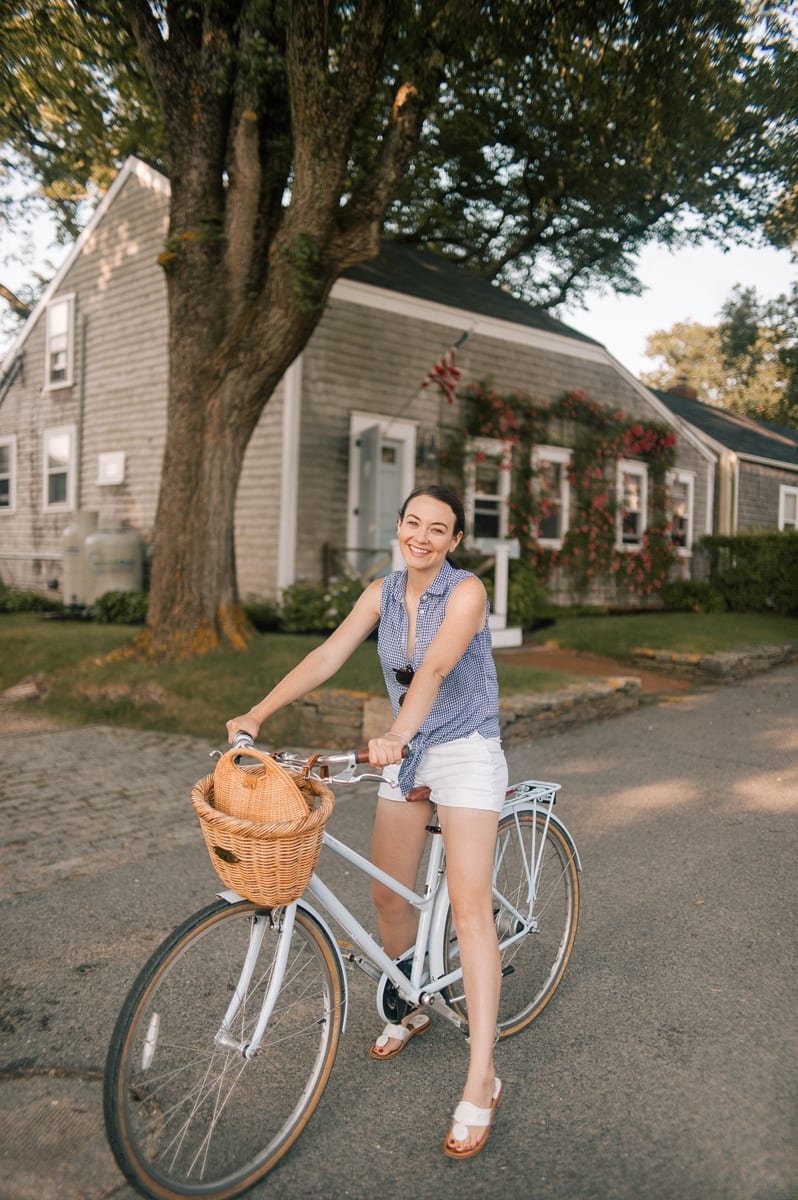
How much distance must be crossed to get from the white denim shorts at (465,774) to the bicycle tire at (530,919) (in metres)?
0.42

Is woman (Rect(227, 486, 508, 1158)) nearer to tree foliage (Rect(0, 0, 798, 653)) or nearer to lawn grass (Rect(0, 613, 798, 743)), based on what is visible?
lawn grass (Rect(0, 613, 798, 743))

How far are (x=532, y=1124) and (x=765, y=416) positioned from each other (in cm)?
5499

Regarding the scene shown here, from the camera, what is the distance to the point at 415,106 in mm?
9297

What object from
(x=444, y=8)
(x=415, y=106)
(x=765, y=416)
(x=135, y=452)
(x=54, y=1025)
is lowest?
(x=54, y=1025)

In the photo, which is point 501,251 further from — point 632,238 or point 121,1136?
point 121,1136

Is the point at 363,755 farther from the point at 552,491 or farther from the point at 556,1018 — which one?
the point at 552,491

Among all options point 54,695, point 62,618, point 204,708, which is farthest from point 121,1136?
point 62,618

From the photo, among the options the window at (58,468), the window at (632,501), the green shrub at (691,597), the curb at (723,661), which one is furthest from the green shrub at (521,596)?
the window at (58,468)

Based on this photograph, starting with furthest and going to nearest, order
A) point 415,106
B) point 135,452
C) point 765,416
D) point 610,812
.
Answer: point 765,416
point 135,452
point 415,106
point 610,812

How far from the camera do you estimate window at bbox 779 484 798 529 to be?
2648 centimetres

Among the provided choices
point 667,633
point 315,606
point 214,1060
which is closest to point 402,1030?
point 214,1060

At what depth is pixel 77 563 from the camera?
16.0m

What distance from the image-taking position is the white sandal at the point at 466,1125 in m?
2.51

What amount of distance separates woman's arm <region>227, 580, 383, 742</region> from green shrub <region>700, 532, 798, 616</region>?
17.0 m
